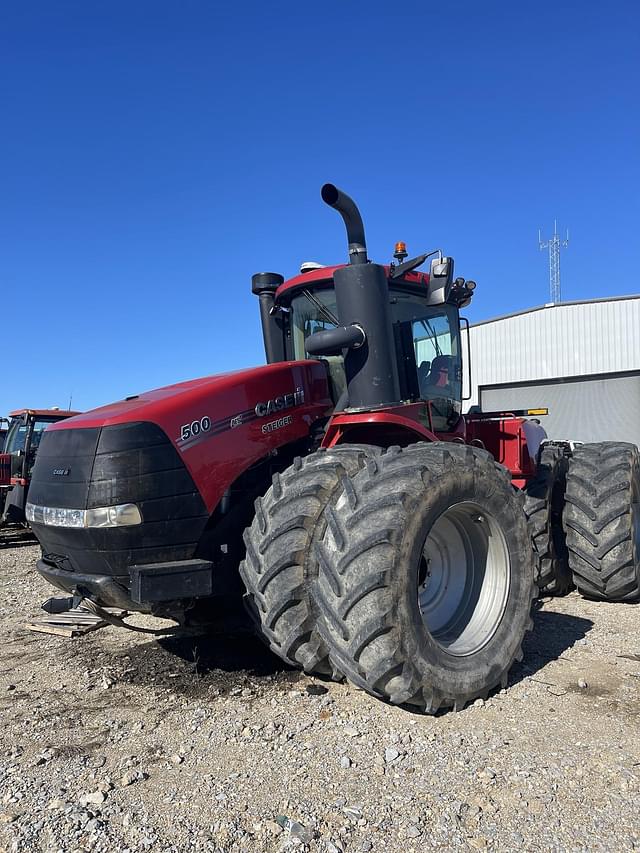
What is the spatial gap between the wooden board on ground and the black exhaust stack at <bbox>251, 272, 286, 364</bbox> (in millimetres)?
2240

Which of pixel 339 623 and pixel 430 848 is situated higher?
pixel 339 623

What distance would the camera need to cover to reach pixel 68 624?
521 centimetres

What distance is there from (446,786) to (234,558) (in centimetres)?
161

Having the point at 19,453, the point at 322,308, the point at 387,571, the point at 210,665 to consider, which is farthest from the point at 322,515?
the point at 19,453

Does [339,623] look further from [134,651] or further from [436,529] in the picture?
[134,651]

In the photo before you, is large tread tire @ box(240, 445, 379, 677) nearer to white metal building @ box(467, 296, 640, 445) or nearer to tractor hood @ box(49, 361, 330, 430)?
tractor hood @ box(49, 361, 330, 430)

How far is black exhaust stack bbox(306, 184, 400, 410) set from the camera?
12.6 feet

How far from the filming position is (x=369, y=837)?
2270mm

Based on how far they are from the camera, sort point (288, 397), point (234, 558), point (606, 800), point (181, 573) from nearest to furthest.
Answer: point (606, 800) → point (181, 573) → point (234, 558) → point (288, 397)

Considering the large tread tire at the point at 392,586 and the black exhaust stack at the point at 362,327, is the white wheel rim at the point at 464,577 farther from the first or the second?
the black exhaust stack at the point at 362,327

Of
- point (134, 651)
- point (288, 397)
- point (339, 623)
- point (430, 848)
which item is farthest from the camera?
point (134, 651)

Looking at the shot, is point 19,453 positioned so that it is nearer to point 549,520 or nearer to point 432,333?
point 432,333

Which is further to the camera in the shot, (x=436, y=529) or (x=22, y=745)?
(x=436, y=529)

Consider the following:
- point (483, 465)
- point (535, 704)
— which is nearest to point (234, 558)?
point (483, 465)
